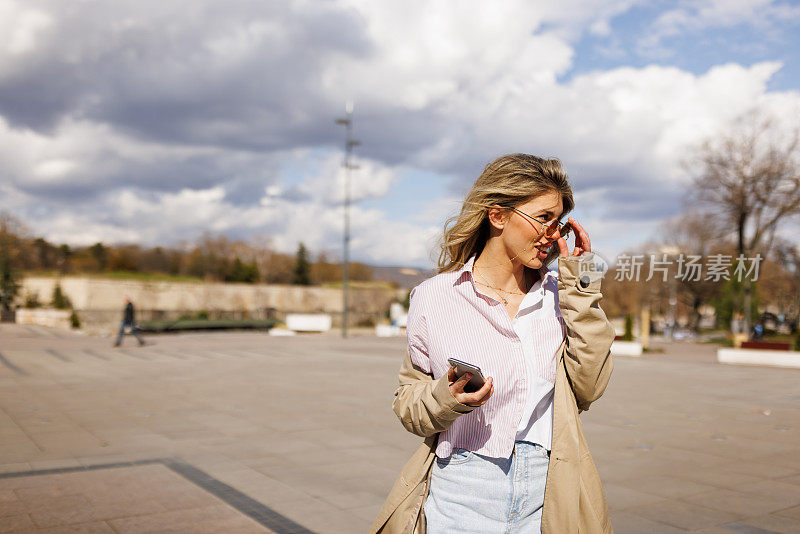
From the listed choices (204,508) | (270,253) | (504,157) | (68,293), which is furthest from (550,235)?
(270,253)

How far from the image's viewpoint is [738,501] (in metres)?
5.39

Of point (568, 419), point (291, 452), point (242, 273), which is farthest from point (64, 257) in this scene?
point (568, 419)

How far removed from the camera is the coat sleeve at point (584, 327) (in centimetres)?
185

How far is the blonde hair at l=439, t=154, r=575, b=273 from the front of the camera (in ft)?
6.68

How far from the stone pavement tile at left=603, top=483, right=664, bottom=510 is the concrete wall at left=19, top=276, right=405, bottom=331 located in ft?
137

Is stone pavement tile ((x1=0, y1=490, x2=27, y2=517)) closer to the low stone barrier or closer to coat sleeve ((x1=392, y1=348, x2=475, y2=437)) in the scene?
coat sleeve ((x1=392, y1=348, x2=475, y2=437))

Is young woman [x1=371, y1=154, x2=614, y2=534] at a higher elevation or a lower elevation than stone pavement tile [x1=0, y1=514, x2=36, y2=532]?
higher

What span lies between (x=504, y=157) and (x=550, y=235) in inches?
11.6

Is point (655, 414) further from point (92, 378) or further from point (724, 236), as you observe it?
point (724, 236)

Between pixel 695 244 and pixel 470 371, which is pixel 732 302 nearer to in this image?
pixel 695 244

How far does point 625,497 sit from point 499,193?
4361 millimetres

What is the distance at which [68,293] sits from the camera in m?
58.5

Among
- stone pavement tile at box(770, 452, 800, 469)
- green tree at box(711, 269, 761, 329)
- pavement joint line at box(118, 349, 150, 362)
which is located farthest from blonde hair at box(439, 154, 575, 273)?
green tree at box(711, 269, 761, 329)

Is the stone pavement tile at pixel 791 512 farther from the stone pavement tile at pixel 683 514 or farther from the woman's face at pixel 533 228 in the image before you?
the woman's face at pixel 533 228
